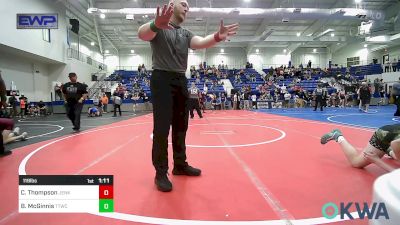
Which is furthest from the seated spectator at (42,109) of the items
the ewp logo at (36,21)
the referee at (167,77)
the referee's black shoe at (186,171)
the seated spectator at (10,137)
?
the referee at (167,77)

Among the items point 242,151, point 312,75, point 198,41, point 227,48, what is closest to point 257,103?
point 312,75

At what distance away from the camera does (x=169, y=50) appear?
2.75 m

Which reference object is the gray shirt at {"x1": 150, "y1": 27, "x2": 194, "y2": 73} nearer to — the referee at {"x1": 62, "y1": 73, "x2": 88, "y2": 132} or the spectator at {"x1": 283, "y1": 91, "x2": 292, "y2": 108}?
the referee at {"x1": 62, "y1": 73, "x2": 88, "y2": 132}

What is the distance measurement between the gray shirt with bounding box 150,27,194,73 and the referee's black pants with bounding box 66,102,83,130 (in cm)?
592

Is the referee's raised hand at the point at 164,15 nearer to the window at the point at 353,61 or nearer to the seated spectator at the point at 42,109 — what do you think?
the seated spectator at the point at 42,109

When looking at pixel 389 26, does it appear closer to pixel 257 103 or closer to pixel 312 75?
pixel 312 75

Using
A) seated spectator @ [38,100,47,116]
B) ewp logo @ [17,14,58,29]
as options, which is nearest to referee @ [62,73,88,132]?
ewp logo @ [17,14,58,29]

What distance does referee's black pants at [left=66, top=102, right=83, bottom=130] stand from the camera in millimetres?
7742

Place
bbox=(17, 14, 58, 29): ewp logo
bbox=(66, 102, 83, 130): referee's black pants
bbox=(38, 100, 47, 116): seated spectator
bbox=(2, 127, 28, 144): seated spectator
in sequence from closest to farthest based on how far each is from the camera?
bbox=(2, 127, 28, 144): seated spectator < bbox=(66, 102, 83, 130): referee's black pants < bbox=(17, 14, 58, 29): ewp logo < bbox=(38, 100, 47, 116): seated spectator

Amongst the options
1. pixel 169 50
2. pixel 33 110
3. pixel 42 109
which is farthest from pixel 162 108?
pixel 33 110

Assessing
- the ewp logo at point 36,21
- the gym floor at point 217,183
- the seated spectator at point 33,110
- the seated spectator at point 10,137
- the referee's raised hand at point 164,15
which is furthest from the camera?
the seated spectator at point 33,110

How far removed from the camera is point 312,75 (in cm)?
3250

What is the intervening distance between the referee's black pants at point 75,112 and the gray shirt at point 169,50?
233 inches

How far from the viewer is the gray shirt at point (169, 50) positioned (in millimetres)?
2725
